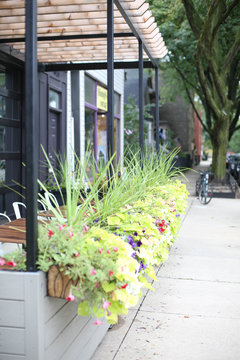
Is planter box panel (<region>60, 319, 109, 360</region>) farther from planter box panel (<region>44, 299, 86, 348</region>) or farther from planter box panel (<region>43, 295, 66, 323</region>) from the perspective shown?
planter box panel (<region>43, 295, 66, 323</region>)

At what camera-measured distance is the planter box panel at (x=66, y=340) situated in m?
2.78

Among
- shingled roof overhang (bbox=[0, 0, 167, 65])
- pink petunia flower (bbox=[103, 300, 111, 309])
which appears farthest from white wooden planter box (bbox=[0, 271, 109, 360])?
shingled roof overhang (bbox=[0, 0, 167, 65])

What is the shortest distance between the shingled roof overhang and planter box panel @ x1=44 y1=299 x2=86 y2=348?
374 cm

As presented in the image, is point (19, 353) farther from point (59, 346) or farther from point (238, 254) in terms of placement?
point (238, 254)

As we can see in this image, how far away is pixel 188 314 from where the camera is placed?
173 inches

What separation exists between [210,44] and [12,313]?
12.7m

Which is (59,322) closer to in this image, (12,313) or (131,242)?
(12,313)

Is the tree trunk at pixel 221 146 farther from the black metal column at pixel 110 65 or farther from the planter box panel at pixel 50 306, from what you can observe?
the planter box panel at pixel 50 306

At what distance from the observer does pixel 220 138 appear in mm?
16609

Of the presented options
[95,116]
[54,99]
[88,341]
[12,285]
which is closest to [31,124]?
[12,285]

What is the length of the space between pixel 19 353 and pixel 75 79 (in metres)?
9.30

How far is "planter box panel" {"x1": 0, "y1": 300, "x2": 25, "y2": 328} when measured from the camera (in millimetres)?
2645

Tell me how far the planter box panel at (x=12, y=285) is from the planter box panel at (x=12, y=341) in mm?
192

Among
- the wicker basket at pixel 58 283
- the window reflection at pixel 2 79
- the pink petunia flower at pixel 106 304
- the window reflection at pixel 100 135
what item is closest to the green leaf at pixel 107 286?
the pink petunia flower at pixel 106 304
